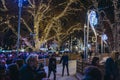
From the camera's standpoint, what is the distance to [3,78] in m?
9.59

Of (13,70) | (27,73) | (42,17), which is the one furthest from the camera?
(42,17)

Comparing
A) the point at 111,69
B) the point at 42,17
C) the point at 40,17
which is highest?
the point at 42,17

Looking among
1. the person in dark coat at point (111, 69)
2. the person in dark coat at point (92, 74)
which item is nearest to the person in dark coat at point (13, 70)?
the person in dark coat at point (92, 74)

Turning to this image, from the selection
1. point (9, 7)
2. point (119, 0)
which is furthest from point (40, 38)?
point (119, 0)

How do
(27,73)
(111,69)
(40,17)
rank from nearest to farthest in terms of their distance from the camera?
(27,73), (111,69), (40,17)

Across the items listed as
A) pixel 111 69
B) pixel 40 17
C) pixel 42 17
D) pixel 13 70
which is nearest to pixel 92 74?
pixel 13 70

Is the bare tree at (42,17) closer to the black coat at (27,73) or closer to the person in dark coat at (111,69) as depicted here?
the person in dark coat at (111,69)

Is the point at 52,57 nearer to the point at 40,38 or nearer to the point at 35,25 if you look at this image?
the point at 35,25

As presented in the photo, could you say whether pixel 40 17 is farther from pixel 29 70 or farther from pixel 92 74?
pixel 92 74

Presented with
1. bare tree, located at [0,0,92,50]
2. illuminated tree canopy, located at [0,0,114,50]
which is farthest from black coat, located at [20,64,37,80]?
bare tree, located at [0,0,92,50]

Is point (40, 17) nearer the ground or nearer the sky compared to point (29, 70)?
nearer the sky

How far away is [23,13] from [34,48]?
17.5 feet

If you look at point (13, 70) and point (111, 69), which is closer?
point (13, 70)

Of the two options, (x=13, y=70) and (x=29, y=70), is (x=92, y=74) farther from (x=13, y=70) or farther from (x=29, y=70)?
(x=13, y=70)
